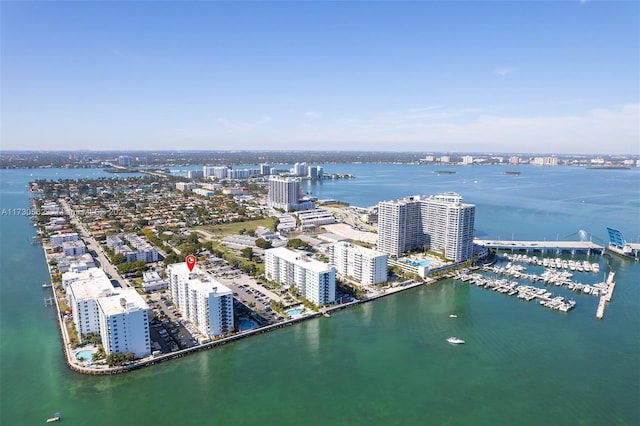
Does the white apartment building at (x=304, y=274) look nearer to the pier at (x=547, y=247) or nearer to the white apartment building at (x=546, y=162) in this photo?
the pier at (x=547, y=247)

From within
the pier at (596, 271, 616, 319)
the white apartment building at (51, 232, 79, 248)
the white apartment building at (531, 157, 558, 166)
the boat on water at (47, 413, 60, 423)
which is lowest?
the boat on water at (47, 413, 60, 423)

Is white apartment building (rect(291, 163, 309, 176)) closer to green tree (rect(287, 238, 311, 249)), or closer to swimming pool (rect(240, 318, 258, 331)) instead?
green tree (rect(287, 238, 311, 249))

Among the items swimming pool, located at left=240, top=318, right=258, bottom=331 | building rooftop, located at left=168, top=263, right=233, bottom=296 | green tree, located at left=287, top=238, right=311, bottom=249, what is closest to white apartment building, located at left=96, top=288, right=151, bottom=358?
building rooftop, located at left=168, top=263, right=233, bottom=296

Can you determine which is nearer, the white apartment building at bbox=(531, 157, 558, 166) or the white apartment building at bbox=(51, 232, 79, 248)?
the white apartment building at bbox=(51, 232, 79, 248)

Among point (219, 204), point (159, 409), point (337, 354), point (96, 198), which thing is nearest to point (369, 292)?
point (337, 354)

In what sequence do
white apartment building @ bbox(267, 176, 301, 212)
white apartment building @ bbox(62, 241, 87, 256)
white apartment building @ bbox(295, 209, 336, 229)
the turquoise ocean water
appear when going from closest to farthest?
1. the turquoise ocean water
2. white apartment building @ bbox(62, 241, 87, 256)
3. white apartment building @ bbox(295, 209, 336, 229)
4. white apartment building @ bbox(267, 176, 301, 212)

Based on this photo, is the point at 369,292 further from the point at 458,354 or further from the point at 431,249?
the point at 431,249

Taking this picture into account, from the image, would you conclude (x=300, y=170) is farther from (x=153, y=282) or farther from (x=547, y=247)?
(x=153, y=282)
